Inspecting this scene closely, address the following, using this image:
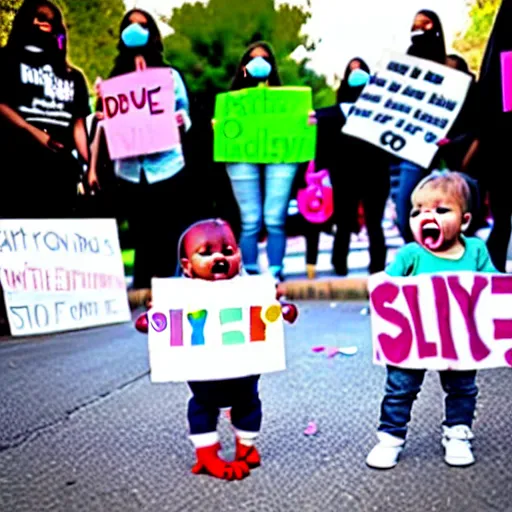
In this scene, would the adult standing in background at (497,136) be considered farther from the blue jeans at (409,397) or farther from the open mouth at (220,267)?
the open mouth at (220,267)

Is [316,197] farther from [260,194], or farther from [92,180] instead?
[92,180]

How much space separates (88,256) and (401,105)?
1718 mm

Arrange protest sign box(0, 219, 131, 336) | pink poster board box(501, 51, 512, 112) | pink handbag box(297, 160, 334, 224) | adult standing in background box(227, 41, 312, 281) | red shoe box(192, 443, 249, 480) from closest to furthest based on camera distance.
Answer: red shoe box(192, 443, 249, 480), pink poster board box(501, 51, 512, 112), protest sign box(0, 219, 131, 336), adult standing in background box(227, 41, 312, 281), pink handbag box(297, 160, 334, 224)

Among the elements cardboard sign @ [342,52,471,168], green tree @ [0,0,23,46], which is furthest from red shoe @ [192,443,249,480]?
cardboard sign @ [342,52,471,168]

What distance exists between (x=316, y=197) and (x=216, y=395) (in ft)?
9.52

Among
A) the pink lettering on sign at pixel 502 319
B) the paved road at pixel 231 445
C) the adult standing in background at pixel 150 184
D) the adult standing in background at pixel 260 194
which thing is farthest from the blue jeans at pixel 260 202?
the pink lettering on sign at pixel 502 319

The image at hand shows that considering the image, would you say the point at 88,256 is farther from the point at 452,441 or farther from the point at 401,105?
the point at 452,441

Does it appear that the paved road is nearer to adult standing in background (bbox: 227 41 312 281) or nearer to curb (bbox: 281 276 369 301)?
adult standing in background (bbox: 227 41 312 281)

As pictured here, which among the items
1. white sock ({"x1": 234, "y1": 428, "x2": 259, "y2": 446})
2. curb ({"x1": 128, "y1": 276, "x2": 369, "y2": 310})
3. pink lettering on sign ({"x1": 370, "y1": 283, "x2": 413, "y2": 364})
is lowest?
curb ({"x1": 128, "y1": 276, "x2": 369, "y2": 310})

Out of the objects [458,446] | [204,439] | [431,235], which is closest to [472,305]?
[431,235]

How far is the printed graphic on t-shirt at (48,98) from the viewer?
13.3ft

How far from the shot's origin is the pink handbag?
15.3ft

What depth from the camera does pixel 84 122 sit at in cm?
435

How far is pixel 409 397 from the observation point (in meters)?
2.04
